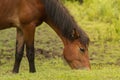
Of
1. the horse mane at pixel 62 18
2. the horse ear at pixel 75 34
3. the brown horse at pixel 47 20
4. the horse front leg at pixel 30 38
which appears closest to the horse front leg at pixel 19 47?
the brown horse at pixel 47 20

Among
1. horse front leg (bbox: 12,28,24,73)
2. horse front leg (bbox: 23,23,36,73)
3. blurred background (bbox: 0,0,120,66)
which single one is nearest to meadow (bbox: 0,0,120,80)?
blurred background (bbox: 0,0,120,66)

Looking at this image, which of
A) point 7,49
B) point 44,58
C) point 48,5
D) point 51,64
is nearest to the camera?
point 48,5

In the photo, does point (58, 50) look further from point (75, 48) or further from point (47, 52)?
point (75, 48)

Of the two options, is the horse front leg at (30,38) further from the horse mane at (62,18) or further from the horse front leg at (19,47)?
the horse mane at (62,18)

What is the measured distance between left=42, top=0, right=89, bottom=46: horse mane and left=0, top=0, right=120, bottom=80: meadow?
0.45 meters

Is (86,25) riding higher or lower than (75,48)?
higher

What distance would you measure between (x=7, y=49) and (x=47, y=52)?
1215mm

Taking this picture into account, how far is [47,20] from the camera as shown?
27.6 ft

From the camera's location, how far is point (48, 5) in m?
8.14

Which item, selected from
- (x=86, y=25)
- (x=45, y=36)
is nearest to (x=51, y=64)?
(x=45, y=36)

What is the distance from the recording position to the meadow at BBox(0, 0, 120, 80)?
7102 millimetres

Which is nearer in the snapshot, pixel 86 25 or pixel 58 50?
pixel 58 50

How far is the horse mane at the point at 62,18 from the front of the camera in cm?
816

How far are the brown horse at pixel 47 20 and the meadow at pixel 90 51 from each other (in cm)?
40
